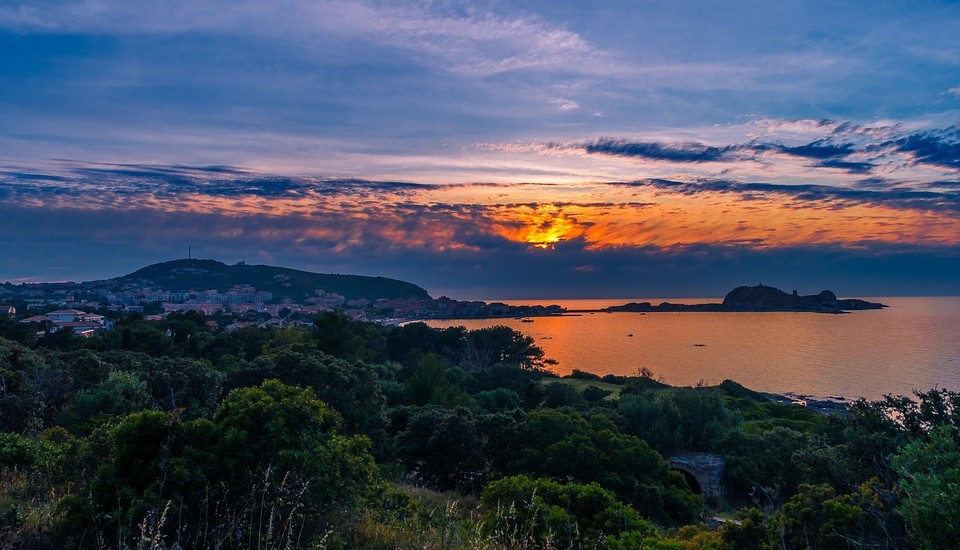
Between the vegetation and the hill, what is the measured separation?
7688cm

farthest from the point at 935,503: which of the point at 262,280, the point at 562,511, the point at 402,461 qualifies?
the point at 262,280

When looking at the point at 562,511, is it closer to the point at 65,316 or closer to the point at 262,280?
the point at 65,316

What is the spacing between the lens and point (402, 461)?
17.7 m

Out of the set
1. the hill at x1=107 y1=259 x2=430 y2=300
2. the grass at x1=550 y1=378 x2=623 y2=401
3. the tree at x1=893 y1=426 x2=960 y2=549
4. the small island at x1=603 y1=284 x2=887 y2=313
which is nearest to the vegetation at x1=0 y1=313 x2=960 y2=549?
the tree at x1=893 y1=426 x2=960 y2=549

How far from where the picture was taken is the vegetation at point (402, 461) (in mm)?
5551

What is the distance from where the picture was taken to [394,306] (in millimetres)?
117500

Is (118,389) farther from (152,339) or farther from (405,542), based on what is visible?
(152,339)

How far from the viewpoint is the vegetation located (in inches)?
219

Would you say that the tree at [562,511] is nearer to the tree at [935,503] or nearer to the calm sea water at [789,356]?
the tree at [935,503]

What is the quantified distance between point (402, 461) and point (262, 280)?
4301 inches

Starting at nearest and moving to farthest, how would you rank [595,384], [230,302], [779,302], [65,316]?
[595,384] < [65,316] < [230,302] < [779,302]

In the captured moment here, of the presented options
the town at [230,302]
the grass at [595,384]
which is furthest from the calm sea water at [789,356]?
the town at [230,302]

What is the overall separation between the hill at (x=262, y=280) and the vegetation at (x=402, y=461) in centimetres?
7688

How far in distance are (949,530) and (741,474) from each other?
18.8m
